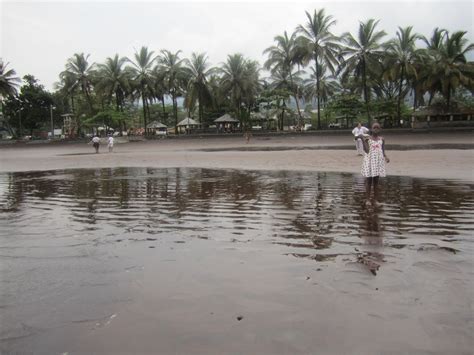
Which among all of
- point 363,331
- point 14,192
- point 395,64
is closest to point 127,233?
point 363,331

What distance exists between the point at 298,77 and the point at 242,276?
149ft

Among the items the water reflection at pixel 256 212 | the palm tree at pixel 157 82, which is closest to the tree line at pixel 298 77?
the palm tree at pixel 157 82

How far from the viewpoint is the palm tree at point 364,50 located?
3725 centimetres

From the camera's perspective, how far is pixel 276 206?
7.36 metres

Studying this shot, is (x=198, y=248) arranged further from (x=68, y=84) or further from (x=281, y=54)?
(x=68, y=84)

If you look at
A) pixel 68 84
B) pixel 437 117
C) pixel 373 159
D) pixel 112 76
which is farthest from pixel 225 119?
pixel 373 159

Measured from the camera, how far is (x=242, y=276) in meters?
3.82

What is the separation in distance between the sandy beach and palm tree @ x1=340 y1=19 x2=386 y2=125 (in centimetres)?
3293

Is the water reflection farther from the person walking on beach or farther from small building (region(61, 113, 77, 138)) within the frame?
small building (region(61, 113, 77, 138))

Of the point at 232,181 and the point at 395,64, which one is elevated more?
the point at 395,64

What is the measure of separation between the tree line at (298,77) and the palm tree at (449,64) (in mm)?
81

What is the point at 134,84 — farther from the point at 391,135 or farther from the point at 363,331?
the point at 363,331

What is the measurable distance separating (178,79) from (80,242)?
43122mm

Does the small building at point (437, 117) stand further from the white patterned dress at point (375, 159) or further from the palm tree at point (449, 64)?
the white patterned dress at point (375, 159)
